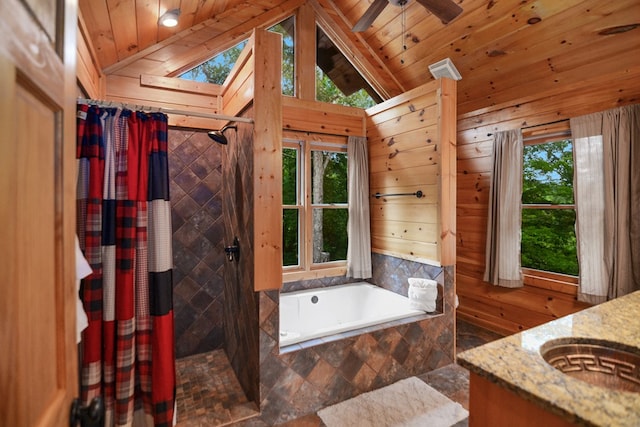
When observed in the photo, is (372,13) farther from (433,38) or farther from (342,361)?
(342,361)

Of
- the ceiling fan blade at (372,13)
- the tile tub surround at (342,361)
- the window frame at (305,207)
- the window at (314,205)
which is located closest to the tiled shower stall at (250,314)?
the tile tub surround at (342,361)

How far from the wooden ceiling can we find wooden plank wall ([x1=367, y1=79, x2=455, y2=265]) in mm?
773

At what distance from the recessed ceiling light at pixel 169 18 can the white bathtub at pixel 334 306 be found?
100 inches

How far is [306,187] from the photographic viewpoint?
3.36 metres

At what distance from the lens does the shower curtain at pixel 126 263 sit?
1613mm

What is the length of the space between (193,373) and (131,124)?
200 centimetres

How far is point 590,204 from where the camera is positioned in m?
2.65

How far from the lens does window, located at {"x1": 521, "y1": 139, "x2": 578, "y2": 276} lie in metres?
2.96

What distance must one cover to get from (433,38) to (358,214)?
195 cm

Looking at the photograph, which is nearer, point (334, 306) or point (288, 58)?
point (334, 306)

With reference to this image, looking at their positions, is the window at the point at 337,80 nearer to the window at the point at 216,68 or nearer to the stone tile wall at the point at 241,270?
the window at the point at 216,68

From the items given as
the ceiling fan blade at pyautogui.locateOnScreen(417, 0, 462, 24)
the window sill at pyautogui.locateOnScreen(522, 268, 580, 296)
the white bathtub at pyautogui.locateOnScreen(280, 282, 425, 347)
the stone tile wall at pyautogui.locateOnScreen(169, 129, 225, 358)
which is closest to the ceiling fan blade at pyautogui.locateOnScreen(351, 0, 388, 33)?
the ceiling fan blade at pyautogui.locateOnScreen(417, 0, 462, 24)

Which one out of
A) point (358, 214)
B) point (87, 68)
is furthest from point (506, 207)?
point (87, 68)

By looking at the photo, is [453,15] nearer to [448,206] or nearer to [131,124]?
[448,206]
